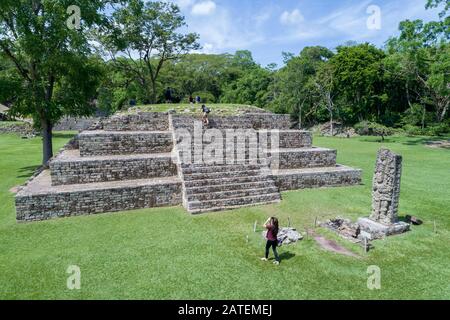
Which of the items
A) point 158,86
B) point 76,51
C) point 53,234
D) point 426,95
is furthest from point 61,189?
point 426,95

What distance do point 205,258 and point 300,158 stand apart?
7.97 m

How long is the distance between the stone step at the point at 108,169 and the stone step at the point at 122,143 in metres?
1.24

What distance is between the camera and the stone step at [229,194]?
9.83m

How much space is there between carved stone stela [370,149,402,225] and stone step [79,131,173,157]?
8.28 m

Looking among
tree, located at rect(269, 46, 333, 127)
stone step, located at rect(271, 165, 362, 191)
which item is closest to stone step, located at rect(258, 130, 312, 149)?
stone step, located at rect(271, 165, 362, 191)

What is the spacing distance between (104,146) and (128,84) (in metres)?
15.0

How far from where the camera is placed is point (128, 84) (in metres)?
25.2

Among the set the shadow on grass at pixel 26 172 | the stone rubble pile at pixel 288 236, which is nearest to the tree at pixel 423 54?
the stone rubble pile at pixel 288 236

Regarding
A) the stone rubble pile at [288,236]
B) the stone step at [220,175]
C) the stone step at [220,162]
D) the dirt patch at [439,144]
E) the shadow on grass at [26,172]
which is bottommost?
the stone rubble pile at [288,236]

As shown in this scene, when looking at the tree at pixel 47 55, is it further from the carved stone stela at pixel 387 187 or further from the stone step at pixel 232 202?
the carved stone stela at pixel 387 187

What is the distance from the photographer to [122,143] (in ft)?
39.9

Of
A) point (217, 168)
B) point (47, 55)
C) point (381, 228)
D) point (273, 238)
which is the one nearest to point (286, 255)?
point (273, 238)

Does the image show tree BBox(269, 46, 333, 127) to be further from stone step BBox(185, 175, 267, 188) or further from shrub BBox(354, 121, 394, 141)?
stone step BBox(185, 175, 267, 188)

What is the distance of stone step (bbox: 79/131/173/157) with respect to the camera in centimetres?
1169
